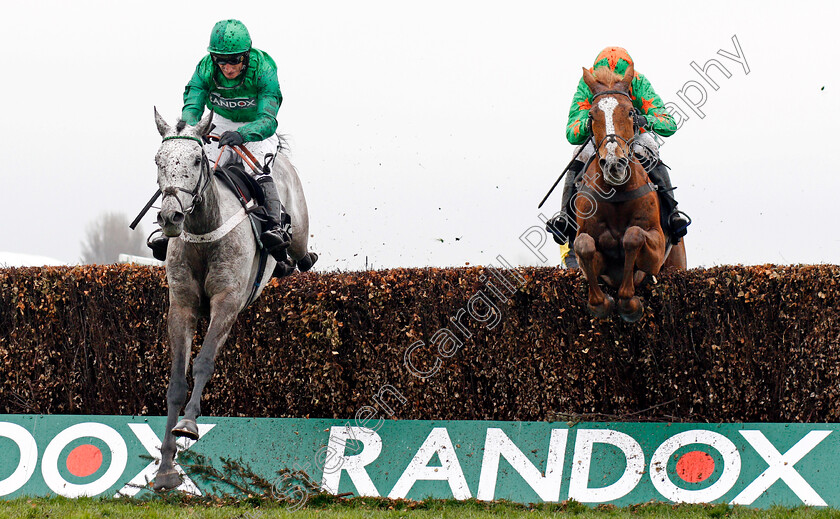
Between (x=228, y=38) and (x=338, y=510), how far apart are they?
3.49m

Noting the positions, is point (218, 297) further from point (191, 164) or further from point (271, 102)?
point (271, 102)

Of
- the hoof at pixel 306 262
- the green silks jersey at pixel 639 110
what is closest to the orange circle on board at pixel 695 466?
the green silks jersey at pixel 639 110

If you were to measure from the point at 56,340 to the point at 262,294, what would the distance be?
6.89 feet

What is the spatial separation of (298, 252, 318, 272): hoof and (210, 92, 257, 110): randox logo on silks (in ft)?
4.83

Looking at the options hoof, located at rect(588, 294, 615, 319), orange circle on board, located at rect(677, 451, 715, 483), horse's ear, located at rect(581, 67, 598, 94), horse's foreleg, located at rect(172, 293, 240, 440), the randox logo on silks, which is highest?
horse's ear, located at rect(581, 67, 598, 94)

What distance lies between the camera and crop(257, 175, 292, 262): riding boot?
628cm

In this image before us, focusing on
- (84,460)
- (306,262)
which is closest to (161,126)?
(306,262)

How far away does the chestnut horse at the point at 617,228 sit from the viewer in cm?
625

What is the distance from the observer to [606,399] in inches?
269

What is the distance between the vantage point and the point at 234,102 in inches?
271

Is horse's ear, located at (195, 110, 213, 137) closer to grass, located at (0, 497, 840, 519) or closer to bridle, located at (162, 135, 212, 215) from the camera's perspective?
bridle, located at (162, 135, 212, 215)

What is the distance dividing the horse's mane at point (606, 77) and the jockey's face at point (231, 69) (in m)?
2.67

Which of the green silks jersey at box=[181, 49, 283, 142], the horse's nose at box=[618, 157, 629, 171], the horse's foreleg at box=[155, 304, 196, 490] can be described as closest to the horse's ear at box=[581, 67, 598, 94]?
the horse's nose at box=[618, 157, 629, 171]

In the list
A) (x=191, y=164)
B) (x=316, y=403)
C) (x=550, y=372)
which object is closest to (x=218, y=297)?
(x=191, y=164)
